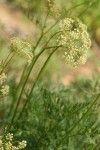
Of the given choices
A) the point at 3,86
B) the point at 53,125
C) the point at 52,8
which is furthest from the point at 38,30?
the point at 3,86

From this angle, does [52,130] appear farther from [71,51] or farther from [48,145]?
[71,51]

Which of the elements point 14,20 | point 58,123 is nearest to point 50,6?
point 58,123

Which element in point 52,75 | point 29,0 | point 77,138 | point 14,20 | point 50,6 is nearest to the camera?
point 50,6

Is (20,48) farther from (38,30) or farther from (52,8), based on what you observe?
(38,30)

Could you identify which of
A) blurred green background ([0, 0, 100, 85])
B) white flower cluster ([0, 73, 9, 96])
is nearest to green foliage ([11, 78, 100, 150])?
white flower cluster ([0, 73, 9, 96])

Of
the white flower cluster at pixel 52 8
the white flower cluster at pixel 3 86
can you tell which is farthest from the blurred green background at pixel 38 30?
the white flower cluster at pixel 3 86

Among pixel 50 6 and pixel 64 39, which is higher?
pixel 50 6

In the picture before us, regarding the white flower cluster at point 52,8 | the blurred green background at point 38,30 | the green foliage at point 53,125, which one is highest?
the blurred green background at point 38,30

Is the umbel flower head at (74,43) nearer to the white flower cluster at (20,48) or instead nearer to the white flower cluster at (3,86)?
the white flower cluster at (20,48)
